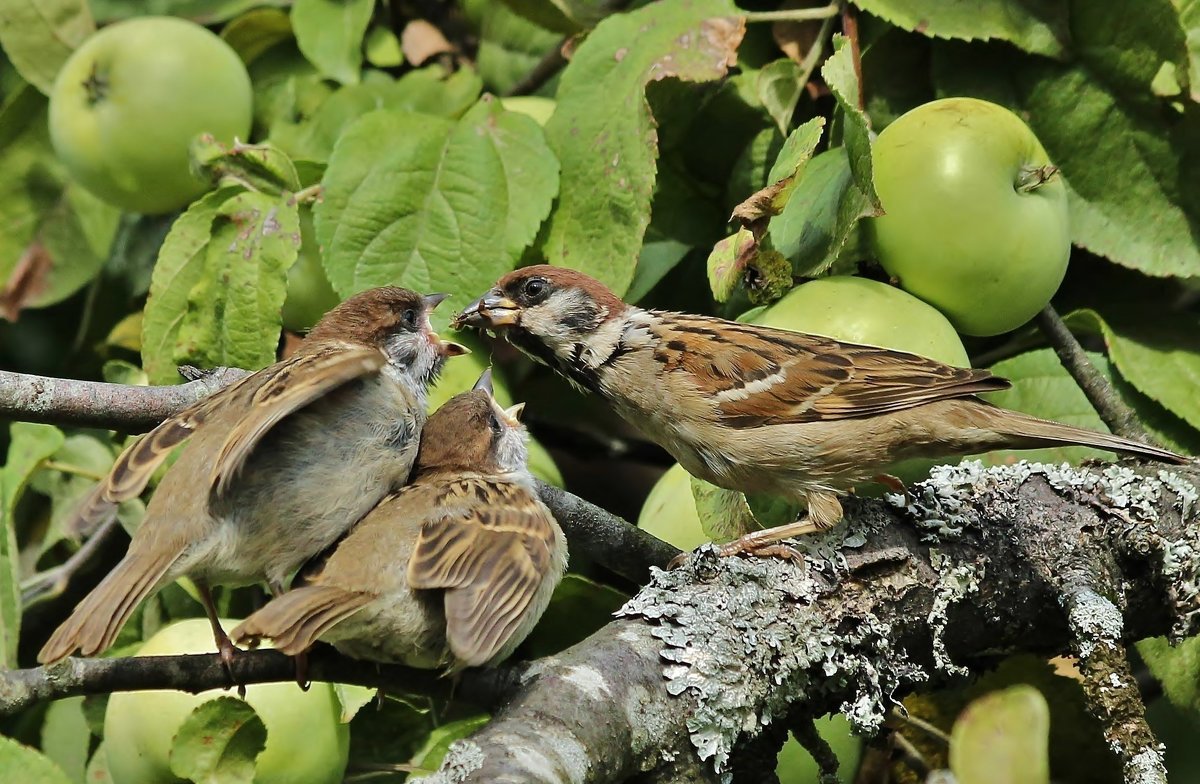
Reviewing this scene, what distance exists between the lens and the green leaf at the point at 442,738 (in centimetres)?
193

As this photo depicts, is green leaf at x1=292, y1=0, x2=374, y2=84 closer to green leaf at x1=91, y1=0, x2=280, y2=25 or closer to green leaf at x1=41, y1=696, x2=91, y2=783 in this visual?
green leaf at x1=91, y1=0, x2=280, y2=25

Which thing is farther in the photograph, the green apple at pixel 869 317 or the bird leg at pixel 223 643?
the green apple at pixel 869 317

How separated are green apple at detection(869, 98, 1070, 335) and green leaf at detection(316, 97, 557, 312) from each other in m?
0.60

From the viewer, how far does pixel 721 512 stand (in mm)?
2115

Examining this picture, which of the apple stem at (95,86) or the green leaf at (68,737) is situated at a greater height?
the apple stem at (95,86)

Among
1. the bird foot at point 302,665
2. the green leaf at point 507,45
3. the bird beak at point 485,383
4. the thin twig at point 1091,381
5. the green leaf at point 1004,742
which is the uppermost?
the green leaf at point 1004,742

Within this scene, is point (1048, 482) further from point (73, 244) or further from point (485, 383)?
point (73, 244)

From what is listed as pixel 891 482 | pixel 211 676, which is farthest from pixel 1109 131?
pixel 211 676

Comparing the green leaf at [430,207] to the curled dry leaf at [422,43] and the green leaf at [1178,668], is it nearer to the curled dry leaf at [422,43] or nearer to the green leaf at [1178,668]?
the curled dry leaf at [422,43]

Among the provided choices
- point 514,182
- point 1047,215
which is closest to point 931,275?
point 1047,215

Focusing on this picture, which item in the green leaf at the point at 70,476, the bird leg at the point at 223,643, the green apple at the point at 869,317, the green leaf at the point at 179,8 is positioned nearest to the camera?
the bird leg at the point at 223,643

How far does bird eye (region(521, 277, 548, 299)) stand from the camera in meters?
2.21

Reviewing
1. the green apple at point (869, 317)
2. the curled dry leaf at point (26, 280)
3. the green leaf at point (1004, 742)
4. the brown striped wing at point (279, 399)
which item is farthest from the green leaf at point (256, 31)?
the green leaf at point (1004, 742)

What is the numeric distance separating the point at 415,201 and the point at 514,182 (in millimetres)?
179
